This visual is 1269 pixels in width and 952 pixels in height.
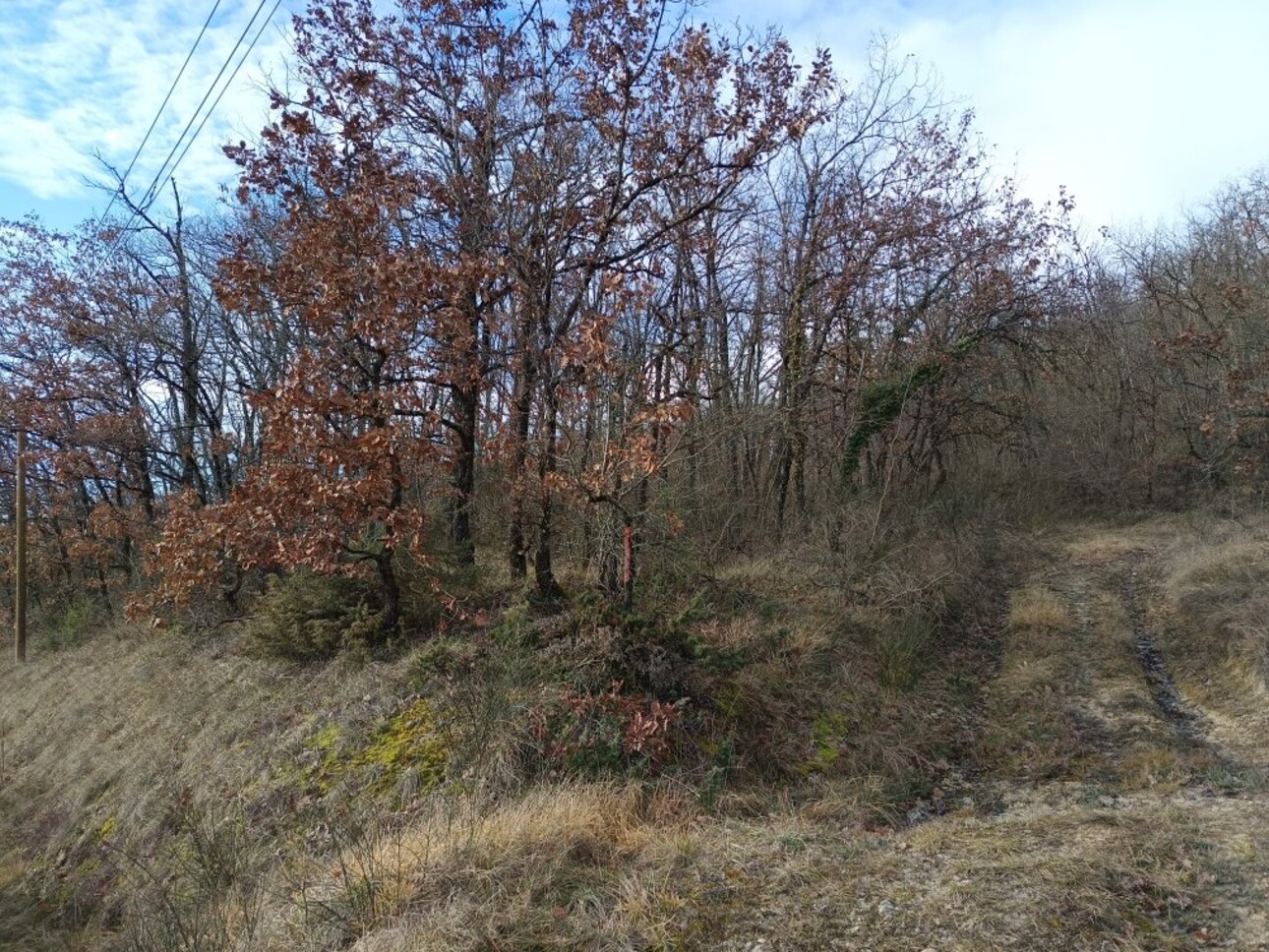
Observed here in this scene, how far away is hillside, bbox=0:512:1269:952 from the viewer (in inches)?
153

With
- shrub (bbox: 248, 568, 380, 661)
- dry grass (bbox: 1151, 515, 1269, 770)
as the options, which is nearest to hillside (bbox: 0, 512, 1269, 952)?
dry grass (bbox: 1151, 515, 1269, 770)

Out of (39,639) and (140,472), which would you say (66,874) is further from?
(39,639)

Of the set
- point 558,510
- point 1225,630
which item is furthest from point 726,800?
point 1225,630

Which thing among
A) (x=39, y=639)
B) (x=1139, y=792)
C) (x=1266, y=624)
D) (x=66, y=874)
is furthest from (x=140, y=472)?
(x=1266, y=624)

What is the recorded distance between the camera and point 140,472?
18.4 metres

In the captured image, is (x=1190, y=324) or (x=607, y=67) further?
(x=1190, y=324)

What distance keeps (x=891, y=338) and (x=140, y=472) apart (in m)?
17.4

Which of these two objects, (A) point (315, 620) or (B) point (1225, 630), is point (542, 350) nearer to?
(A) point (315, 620)

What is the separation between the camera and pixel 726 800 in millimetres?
6160

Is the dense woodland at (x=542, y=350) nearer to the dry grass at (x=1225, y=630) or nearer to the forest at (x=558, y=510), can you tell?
the forest at (x=558, y=510)

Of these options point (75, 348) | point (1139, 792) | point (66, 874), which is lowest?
point (66, 874)

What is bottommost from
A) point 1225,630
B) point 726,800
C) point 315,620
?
point 726,800

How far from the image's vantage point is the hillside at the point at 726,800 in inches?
153

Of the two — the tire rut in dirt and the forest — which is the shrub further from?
→ the tire rut in dirt
